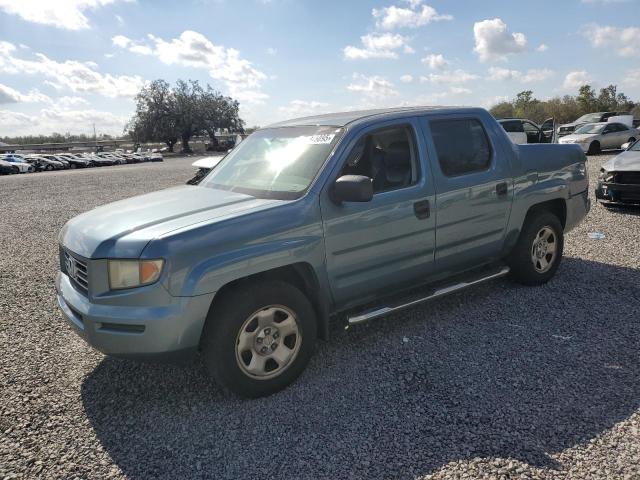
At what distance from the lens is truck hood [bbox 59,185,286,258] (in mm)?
2908

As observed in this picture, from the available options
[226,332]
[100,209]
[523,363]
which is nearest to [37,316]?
[100,209]

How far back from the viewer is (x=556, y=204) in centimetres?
518

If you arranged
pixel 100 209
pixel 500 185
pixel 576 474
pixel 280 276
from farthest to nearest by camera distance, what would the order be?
pixel 500 185 → pixel 100 209 → pixel 280 276 → pixel 576 474

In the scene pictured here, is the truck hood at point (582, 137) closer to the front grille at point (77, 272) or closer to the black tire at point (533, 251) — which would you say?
the black tire at point (533, 251)

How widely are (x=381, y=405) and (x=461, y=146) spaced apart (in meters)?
2.40

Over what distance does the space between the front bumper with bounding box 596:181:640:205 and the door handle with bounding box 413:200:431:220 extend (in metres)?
6.41

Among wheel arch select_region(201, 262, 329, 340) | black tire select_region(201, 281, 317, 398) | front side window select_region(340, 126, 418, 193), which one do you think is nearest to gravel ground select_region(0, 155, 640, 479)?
black tire select_region(201, 281, 317, 398)

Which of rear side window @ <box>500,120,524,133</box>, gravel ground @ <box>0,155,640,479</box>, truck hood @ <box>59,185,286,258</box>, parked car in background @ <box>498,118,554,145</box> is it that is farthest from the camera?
rear side window @ <box>500,120,524,133</box>

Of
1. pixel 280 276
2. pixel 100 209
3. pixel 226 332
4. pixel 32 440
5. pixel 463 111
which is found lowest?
pixel 32 440

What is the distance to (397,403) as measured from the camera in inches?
123

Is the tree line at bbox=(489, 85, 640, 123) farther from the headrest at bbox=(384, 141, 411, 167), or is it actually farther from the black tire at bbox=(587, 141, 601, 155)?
the headrest at bbox=(384, 141, 411, 167)

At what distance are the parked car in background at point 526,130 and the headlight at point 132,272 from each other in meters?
17.0

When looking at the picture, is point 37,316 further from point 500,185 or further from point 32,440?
point 500,185

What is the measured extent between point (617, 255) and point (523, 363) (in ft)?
11.8
